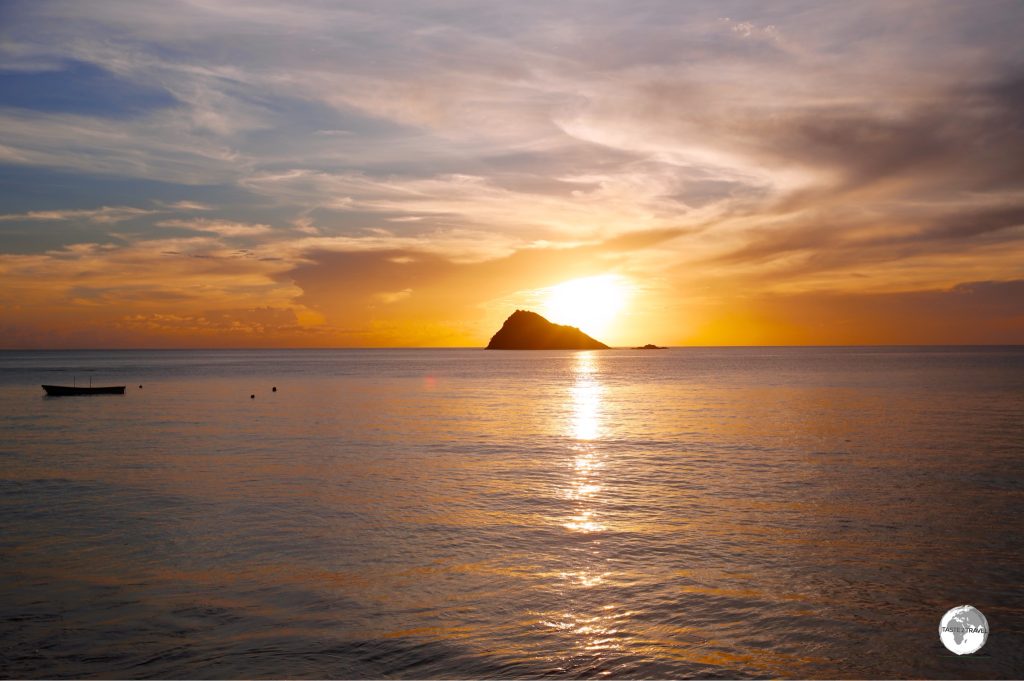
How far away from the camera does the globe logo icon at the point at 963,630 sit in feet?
44.1

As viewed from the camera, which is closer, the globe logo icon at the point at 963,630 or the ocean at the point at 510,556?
the ocean at the point at 510,556

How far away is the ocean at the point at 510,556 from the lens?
1308 centimetres

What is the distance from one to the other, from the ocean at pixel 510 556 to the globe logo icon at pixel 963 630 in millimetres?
205

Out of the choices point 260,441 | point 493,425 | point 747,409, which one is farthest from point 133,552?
point 747,409

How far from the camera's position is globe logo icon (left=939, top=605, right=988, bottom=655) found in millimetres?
13453

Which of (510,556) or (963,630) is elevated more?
(510,556)

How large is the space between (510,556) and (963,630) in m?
10.6

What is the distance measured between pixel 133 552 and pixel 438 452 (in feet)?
67.0

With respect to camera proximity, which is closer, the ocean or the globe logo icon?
the ocean

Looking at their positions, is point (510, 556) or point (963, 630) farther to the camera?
point (510, 556)

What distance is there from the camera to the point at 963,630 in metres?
14.0

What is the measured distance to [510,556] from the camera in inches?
746

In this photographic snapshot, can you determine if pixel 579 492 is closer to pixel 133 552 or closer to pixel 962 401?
pixel 133 552

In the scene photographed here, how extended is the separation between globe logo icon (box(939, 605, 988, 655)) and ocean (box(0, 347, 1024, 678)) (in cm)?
21
